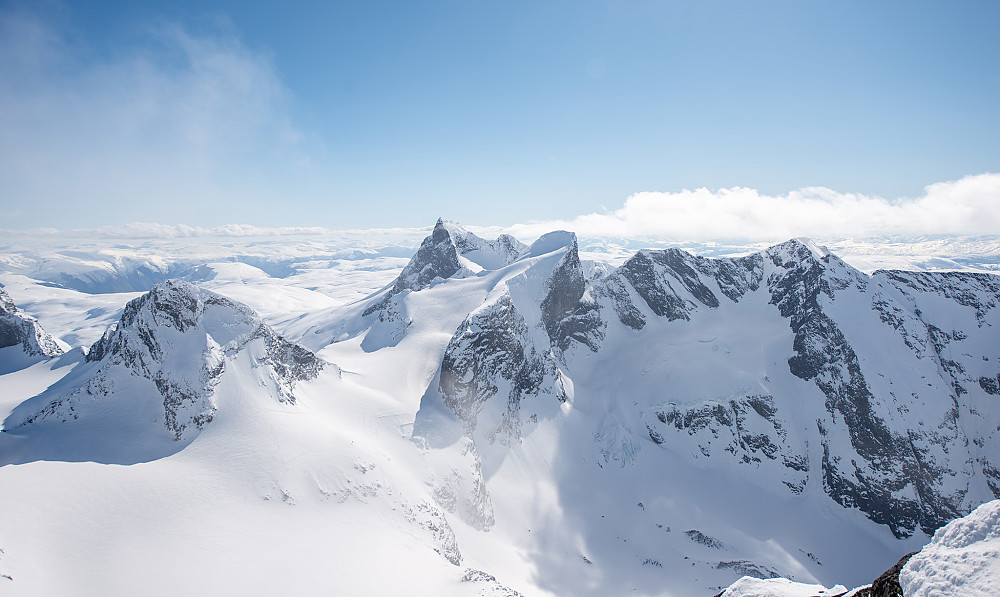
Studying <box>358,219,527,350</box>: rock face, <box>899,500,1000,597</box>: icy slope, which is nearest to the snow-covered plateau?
<box>899,500,1000,597</box>: icy slope

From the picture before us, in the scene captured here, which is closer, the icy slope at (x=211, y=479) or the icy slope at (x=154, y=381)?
the icy slope at (x=211, y=479)

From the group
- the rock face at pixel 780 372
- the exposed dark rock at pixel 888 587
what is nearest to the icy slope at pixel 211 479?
the rock face at pixel 780 372

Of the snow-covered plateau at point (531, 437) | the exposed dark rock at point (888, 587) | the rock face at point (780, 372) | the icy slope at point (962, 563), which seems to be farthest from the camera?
the rock face at point (780, 372)

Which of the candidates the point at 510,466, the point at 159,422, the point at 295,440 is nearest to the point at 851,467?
the point at 510,466

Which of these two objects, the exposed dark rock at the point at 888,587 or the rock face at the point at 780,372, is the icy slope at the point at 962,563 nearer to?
the exposed dark rock at the point at 888,587

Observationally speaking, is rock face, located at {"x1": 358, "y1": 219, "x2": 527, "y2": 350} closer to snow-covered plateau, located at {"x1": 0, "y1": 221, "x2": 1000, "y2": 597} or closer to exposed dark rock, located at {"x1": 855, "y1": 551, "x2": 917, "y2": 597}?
snow-covered plateau, located at {"x1": 0, "y1": 221, "x2": 1000, "y2": 597}

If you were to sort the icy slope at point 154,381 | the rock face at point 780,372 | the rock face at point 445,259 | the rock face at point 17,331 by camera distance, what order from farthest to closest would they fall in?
1. the rock face at point 445,259
2. the rock face at point 780,372
3. the rock face at point 17,331
4. the icy slope at point 154,381
